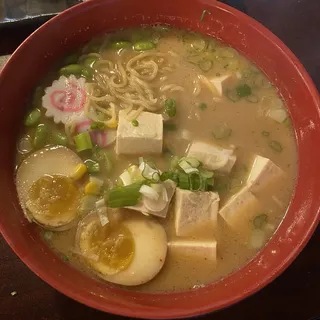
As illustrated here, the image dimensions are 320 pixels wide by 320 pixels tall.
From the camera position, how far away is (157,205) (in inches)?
78.1

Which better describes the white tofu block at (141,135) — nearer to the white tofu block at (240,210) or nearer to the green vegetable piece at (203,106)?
the green vegetable piece at (203,106)

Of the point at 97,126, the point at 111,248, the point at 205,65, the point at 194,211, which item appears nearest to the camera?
the point at 111,248

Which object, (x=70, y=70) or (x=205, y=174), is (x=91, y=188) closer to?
(x=205, y=174)

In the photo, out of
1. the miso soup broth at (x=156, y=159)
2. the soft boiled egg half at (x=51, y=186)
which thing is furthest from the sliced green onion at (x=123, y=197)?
the soft boiled egg half at (x=51, y=186)

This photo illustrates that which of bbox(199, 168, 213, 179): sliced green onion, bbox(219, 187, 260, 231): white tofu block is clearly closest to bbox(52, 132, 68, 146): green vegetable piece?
bbox(199, 168, 213, 179): sliced green onion

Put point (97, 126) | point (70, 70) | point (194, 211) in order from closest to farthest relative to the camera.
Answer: point (194, 211) < point (97, 126) < point (70, 70)

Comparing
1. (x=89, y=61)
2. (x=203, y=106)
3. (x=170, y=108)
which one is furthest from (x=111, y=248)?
(x=89, y=61)

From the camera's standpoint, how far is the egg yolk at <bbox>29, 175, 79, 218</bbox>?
1.96 m

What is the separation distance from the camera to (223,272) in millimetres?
2021

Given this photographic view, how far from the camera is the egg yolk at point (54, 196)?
1.96 meters

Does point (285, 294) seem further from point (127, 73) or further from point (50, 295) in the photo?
point (127, 73)

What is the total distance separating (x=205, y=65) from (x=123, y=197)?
78cm

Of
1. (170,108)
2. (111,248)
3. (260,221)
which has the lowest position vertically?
(111,248)

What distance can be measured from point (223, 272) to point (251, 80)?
897 millimetres
